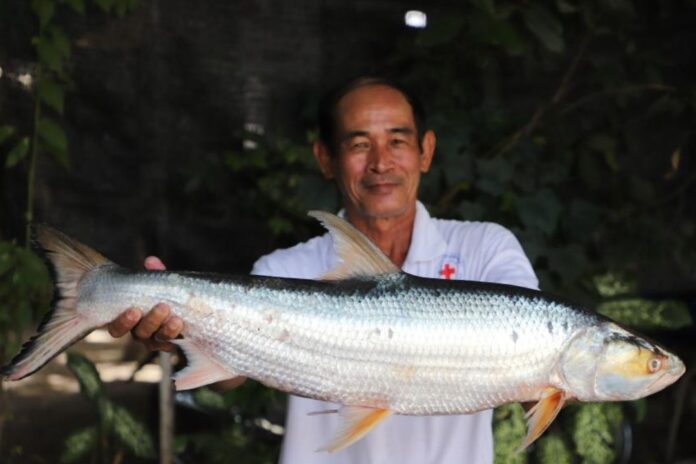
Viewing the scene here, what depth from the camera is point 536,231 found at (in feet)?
15.8

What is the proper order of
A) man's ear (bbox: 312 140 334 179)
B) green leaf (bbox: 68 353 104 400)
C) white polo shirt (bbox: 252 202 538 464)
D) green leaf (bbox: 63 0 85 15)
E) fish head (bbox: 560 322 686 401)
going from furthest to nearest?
green leaf (bbox: 68 353 104 400), green leaf (bbox: 63 0 85 15), man's ear (bbox: 312 140 334 179), white polo shirt (bbox: 252 202 538 464), fish head (bbox: 560 322 686 401)

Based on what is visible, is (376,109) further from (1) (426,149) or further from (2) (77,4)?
(2) (77,4)

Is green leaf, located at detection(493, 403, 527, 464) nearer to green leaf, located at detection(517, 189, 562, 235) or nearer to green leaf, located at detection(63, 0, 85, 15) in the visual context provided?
green leaf, located at detection(517, 189, 562, 235)

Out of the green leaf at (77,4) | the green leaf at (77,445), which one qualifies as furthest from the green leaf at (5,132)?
the green leaf at (77,445)

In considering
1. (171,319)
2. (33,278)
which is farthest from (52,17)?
(171,319)

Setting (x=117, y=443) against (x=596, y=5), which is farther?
(x=596, y=5)

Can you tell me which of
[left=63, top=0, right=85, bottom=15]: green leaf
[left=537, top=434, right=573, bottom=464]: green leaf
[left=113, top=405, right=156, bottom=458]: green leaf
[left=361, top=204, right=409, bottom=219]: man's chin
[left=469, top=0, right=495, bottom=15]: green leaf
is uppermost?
[left=469, top=0, right=495, bottom=15]: green leaf

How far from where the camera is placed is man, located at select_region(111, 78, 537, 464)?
10.00ft

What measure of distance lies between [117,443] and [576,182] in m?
Result: 2.56

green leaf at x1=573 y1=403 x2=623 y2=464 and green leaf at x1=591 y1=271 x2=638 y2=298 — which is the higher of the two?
green leaf at x1=591 y1=271 x2=638 y2=298

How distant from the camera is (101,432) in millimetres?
4504

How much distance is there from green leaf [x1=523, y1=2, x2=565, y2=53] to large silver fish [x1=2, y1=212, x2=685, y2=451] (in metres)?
2.30

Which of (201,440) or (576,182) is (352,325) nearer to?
(201,440)

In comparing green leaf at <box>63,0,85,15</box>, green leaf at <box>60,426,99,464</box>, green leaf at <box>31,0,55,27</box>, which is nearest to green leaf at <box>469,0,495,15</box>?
green leaf at <box>63,0,85,15</box>
